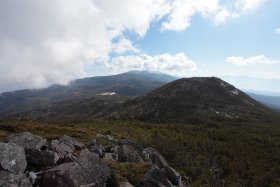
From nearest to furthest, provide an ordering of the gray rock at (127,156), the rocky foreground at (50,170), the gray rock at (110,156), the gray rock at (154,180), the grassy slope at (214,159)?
the rocky foreground at (50,170) → the gray rock at (154,180) → the gray rock at (110,156) → the gray rock at (127,156) → the grassy slope at (214,159)

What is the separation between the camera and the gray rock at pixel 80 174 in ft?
115

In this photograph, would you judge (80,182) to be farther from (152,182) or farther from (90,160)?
(152,182)

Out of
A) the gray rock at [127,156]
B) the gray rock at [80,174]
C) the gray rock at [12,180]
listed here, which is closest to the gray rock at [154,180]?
the gray rock at [80,174]

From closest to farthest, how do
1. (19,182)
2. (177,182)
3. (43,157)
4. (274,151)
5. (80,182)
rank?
(19,182) < (80,182) < (43,157) < (177,182) < (274,151)

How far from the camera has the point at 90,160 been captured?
1615 inches

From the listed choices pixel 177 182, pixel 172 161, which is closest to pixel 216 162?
pixel 172 161

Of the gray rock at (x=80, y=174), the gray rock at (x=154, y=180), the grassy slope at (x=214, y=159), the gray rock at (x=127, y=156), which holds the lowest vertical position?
the grassy slope at (x=214, y=159)

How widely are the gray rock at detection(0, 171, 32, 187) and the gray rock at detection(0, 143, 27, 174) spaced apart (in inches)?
70.8

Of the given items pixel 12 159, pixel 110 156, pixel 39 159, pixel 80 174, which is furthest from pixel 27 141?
pixel 110 156

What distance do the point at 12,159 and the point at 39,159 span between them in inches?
A: 207

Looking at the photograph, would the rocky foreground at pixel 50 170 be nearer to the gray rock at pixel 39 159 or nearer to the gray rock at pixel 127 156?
the gray rock at pixel 39 159

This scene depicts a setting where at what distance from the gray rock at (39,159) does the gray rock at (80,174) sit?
3.80 m

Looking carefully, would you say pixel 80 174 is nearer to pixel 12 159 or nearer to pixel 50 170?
pixel 50 170

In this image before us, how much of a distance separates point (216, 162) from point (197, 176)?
3134cm
